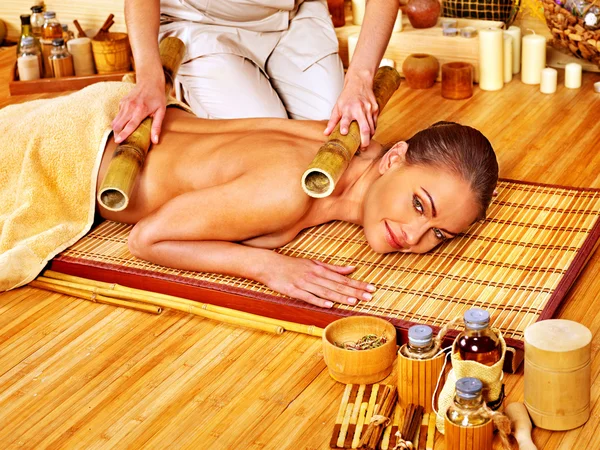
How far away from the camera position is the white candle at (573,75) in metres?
3.97

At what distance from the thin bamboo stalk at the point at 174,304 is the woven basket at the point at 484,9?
2.49 m

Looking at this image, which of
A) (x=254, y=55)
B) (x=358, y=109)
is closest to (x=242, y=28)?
(x=254, y=55)

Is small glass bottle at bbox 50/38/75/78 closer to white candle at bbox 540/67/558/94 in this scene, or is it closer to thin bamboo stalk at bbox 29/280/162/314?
thin bamboo stalk at bbox 29/280/162/314

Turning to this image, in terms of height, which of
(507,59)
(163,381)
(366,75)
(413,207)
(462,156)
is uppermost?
(366,75)

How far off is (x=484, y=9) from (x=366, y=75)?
178cm

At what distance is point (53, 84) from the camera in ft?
14.4

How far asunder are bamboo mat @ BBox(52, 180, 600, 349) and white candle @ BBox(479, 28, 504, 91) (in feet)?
3.98

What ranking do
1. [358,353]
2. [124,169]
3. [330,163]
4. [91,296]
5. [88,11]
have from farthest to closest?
[88,11] → [91,296] → [124,169] → [330,163] → [358,353]

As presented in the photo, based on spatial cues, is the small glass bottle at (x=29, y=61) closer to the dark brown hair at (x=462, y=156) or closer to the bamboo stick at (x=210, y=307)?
the bamboo stick at (x=210, y=307)

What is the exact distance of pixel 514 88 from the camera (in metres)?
4.06

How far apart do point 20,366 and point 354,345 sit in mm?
848

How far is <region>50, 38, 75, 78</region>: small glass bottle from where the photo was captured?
4.39 meters

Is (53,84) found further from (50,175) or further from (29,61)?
(50,175)

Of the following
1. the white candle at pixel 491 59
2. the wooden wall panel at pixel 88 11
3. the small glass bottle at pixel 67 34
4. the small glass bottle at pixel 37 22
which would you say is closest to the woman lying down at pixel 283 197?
the white candle at pixel 491 59
